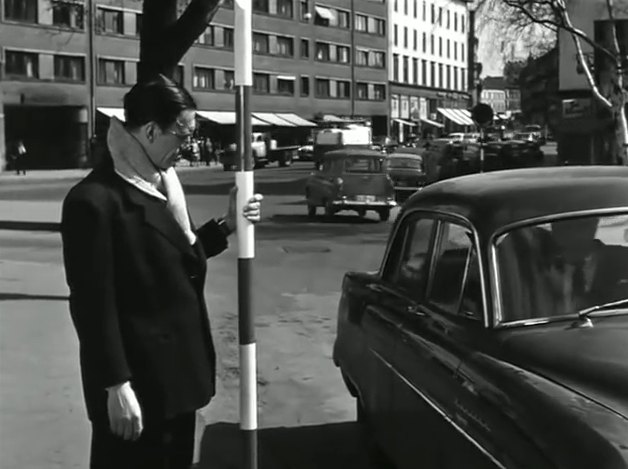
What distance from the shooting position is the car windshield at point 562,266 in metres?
3.73

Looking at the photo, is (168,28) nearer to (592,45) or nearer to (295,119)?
(592,45)

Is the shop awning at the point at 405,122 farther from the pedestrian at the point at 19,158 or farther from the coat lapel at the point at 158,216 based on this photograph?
the coat lapel at the point at 158,216

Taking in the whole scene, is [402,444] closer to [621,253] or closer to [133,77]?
[621,253]

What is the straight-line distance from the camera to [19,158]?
5275cm

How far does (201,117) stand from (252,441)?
206ft

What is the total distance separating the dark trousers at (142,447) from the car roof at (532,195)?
1.40m

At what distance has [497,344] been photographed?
3.60 m

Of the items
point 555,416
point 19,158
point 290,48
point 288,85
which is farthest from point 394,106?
point 555,416

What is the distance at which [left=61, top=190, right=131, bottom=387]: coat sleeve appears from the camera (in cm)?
320

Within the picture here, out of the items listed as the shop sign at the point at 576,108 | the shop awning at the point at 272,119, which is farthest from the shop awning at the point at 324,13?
the shop sign at the point at 576,108

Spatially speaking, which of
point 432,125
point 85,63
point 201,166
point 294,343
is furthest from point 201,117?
point 294,343

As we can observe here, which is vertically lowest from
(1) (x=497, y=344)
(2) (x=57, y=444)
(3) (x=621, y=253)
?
(2) (x=57, y=444)

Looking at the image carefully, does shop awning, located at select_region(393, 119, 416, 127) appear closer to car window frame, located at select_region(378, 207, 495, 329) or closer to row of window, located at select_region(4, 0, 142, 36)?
row of window, located at select_region(4, 0, 142, 36)

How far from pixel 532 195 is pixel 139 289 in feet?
5.45
